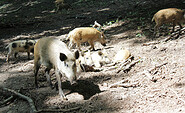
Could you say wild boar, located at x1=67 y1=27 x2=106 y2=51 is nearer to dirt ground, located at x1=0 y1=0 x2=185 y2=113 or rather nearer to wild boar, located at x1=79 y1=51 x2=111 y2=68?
dirt ground, located at x1=0 y1=0 x2=185 y2=113

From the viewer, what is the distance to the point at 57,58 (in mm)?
3877

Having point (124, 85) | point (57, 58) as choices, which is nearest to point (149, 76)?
point (124, 85)

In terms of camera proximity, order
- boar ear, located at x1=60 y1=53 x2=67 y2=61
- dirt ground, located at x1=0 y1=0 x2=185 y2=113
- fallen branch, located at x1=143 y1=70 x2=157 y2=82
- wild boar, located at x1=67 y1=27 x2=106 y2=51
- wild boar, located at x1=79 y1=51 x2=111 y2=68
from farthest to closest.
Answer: wild boar, located at x1=67 y1=27 x2=106 y2=51, wild boar, located at x1=79 y1=51 x2=111 y2=68, fallen branch, located at x1=143 y1=70 x2=157 y2=82, boar ear, located at x1=60 y1=53 x2=67 y2=61, dirt ground, located at x1=0 y1=0 x2=185 y2=113

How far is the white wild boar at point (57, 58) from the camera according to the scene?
352 centimetres

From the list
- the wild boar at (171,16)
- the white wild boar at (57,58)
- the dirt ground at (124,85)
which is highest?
the wild boar at (171,16)

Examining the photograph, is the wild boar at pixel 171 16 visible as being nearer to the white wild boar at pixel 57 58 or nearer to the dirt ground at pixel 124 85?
the dirt ground at pixel 124 85

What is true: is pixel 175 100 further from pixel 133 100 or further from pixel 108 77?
pixel 108 77

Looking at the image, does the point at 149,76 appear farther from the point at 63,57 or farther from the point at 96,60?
the point at 63,57

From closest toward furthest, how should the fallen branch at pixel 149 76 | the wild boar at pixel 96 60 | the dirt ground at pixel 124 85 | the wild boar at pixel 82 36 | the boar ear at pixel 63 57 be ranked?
1. the dirt ground at pixel 124 85
2. the boar ear at pixel 63 57
3. the fallen branch at pixel 149 76
4. the wild boar at pixel 96 60
5. the wild boar at pixel 82 36

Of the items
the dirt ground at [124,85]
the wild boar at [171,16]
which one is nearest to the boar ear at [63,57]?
the dirt ground at [124,85]

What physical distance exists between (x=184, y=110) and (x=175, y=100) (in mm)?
321

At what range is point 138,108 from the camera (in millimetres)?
3131

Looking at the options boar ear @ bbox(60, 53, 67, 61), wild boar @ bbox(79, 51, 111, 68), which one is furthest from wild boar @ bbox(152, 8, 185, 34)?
boar ear @ bbox(60, 53, 67, 61)

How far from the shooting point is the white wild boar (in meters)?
3.52
